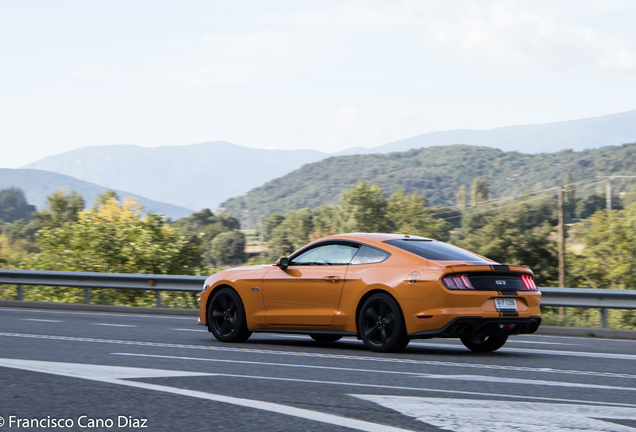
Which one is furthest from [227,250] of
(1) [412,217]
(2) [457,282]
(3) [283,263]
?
(2) [457,282]

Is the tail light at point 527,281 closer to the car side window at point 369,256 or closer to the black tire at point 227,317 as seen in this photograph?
the car side window at point 369,256

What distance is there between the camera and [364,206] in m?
109

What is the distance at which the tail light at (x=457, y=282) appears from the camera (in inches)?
324

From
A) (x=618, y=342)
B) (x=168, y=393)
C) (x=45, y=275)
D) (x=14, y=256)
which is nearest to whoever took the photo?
(x=168, y=393)

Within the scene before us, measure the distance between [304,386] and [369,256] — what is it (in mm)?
3075

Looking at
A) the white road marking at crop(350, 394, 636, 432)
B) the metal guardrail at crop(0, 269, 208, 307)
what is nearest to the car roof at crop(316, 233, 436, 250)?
the white road marking at crop(350, 394, 636, 432)

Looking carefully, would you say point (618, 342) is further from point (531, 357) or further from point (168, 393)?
point (168, 393)

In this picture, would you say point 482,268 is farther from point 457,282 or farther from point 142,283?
point 142,283

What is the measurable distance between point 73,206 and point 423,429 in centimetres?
12719

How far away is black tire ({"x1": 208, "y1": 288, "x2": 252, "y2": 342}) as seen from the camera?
984 cm

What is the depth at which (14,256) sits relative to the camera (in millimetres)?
68688

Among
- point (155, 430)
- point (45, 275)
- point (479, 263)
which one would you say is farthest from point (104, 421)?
point (45, 275)

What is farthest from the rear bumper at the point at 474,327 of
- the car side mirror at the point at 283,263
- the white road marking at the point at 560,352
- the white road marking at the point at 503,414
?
the white road marking at the point at 503,414

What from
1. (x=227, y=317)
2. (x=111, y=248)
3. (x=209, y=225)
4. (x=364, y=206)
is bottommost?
(x=227, y=317)
